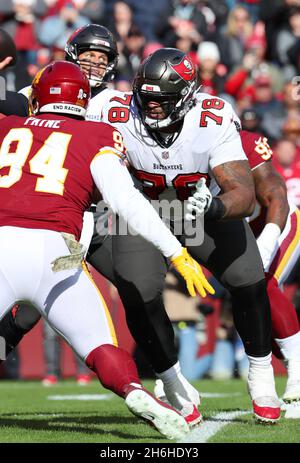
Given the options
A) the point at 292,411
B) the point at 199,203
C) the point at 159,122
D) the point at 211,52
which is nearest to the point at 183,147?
the point at 159,122

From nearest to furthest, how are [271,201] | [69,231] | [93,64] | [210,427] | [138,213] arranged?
1. [138,213]
2. [69,231]
3. [210,427]
4. [271,201]
5. [93,64]

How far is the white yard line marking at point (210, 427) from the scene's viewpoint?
479 cm

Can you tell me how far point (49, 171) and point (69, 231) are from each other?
0.93 ft

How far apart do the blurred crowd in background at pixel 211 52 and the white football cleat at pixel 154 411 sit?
5.44m

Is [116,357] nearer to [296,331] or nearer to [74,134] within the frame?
[74,134]

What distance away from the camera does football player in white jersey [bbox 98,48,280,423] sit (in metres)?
5.25

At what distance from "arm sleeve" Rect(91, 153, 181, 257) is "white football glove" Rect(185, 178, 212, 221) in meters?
0.25

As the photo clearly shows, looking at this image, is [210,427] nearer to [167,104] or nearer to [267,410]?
[267,410]

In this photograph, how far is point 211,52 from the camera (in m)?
11.8

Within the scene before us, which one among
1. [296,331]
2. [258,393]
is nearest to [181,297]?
[296,331]

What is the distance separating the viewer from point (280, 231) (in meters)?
5.96

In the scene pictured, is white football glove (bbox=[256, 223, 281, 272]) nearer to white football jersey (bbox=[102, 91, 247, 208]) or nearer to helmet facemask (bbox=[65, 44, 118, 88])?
white football jersey (bbox=[102, 91, 247, 208])

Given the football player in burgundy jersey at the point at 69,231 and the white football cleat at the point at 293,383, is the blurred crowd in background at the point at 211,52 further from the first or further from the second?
the football player in burgundy jersey at the point at 69,231

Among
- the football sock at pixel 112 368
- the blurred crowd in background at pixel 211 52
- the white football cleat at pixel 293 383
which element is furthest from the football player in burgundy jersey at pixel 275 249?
the blurred crowd in background at pixel 211 52
